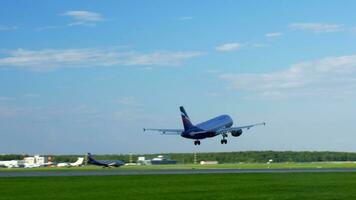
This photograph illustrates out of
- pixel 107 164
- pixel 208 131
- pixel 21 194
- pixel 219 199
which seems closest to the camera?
pixel 219 199

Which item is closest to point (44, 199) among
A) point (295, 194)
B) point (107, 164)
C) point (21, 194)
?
point (21, 194)

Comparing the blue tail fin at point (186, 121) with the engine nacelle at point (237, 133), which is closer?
the engine nacelle at point (237, 133)

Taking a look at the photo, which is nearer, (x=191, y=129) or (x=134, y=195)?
(x=134, y=195)

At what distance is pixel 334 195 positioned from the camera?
51.5 m

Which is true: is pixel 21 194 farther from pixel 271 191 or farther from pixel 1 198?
pixel 271 191

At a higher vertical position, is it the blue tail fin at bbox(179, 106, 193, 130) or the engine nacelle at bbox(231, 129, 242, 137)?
the blue tail fin at bbox(179, 106, 193, 130)

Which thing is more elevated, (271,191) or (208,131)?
(208,131)

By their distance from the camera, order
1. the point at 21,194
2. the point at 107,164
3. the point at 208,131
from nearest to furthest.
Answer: the point at 21,194, the point at 208,131, the point at 107,164

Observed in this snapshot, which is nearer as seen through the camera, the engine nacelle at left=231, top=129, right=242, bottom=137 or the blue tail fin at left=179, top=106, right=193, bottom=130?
the engine nacelle at left=231, top=129, right=242, bottom=137

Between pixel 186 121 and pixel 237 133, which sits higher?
pixel 186 121

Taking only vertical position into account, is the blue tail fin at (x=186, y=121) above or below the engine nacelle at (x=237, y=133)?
above

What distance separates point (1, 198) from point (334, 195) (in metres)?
25.1

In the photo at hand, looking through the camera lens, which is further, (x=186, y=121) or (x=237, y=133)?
(x=186, y=121)

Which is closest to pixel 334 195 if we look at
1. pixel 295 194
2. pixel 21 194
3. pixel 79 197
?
pixel 295 194
